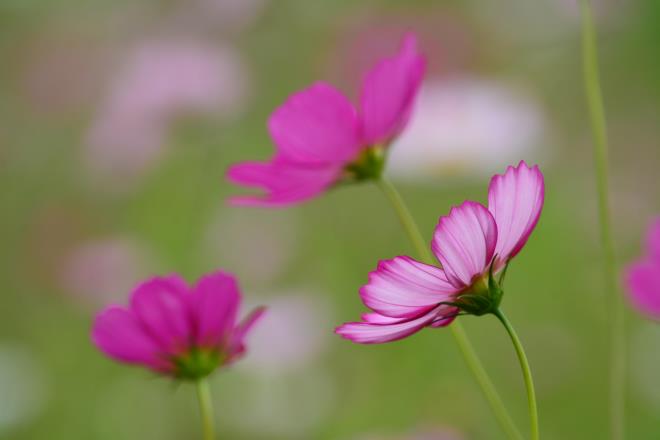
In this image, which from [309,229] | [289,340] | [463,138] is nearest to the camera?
[289,340]

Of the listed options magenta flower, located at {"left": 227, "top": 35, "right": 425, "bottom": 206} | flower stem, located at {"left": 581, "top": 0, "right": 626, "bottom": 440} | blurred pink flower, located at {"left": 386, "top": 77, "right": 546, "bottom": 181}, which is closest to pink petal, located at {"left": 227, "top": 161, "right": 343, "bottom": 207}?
magenta flower, located at {"left": 227, "top": 35, "right": 425, "bottom": 206}

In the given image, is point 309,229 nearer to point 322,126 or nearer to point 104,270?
point 104,270

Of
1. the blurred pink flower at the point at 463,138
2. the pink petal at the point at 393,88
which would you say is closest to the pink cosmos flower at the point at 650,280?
the pink petal at the point at 393,88

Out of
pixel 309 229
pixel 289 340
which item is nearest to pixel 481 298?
pixel 289 340

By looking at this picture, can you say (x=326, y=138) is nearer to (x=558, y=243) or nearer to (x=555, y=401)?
(x=555, y=401)

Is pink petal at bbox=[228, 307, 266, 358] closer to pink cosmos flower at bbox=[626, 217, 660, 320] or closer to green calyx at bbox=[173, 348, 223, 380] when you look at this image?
green calyx at bbox=[173, 348, 223, 380]

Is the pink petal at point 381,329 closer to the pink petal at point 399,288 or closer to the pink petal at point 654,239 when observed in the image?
the pink petal at point 399,288

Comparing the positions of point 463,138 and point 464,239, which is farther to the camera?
point 463,138
